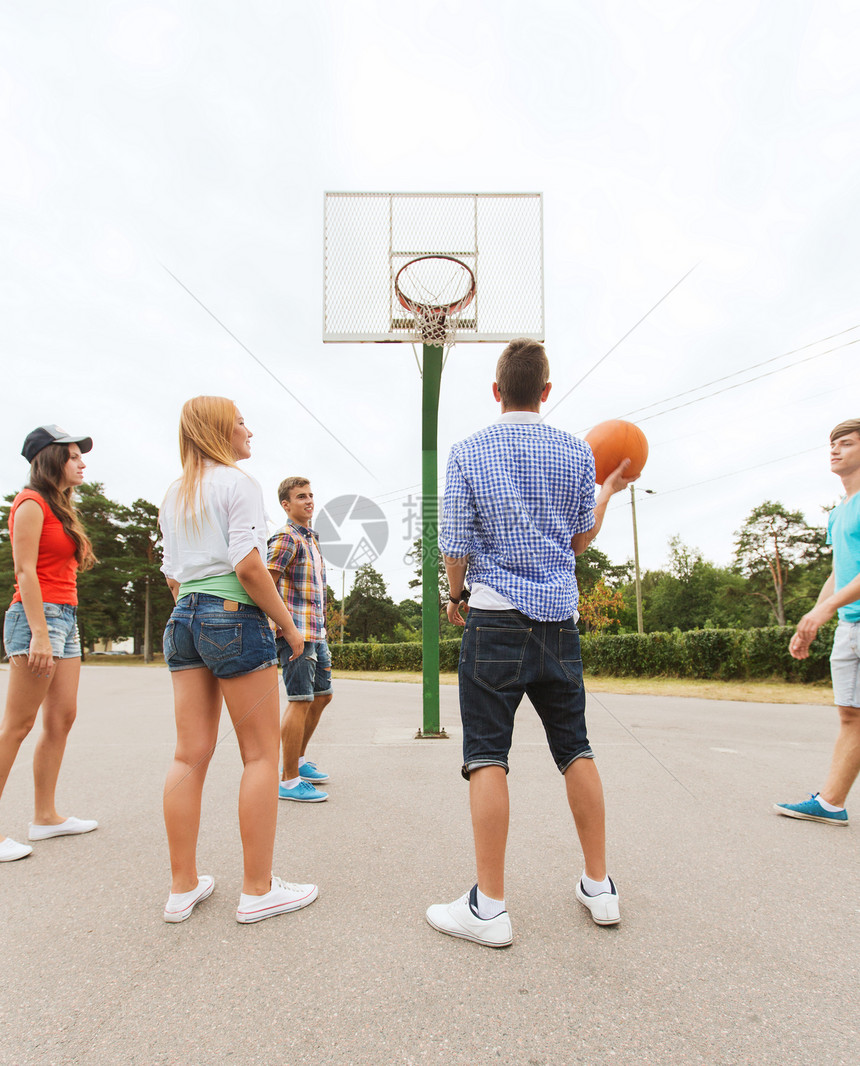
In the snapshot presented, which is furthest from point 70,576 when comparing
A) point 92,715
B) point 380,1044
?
point 92,715

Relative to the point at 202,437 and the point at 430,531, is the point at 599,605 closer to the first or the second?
the point at 430,531

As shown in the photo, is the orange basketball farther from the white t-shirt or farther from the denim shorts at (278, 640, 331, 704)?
the denim shorts at (278, 640, 331, 704)

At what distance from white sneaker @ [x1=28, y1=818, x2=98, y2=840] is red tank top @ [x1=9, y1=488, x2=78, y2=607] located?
1096 mm

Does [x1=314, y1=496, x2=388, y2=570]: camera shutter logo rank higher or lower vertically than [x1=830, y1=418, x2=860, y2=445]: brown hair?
higher

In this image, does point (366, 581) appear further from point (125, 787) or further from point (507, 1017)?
point (507, 1017)

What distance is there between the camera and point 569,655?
222cm

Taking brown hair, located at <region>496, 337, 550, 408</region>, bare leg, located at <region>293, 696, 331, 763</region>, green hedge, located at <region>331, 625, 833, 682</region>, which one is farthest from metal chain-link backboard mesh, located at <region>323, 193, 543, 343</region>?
green hedge, located at <region>331, 625, 833, 682</region>

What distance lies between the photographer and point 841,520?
3.36 m

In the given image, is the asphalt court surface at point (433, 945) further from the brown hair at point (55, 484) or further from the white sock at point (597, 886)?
the brown hair at point (55, 484)

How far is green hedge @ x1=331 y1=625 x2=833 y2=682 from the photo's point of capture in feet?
46.8

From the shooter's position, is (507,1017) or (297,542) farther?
(297,542)

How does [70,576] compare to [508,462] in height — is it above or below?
below

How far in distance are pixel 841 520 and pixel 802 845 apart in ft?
5.32

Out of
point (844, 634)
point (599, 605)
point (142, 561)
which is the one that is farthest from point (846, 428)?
point (142, 561)
